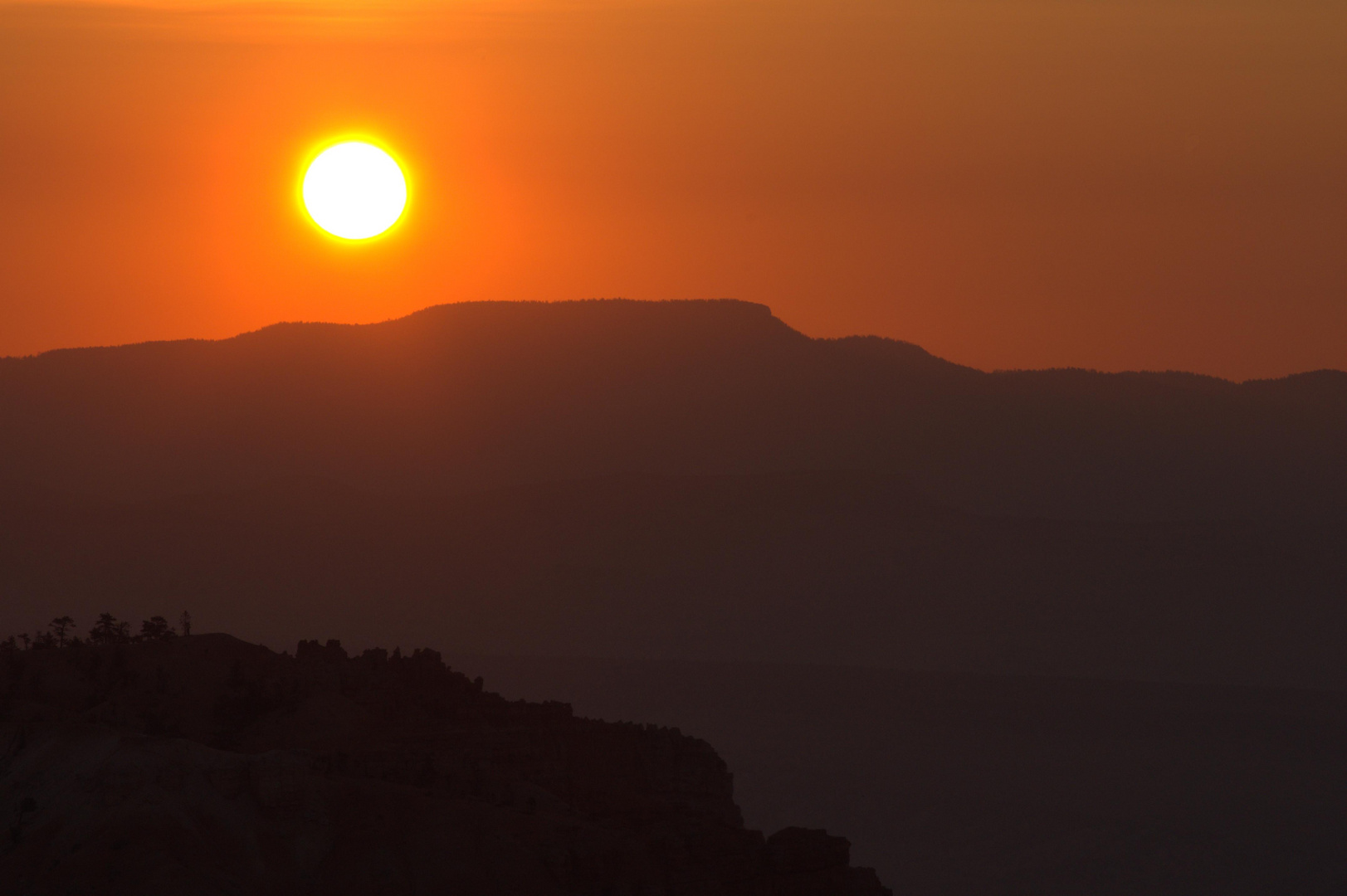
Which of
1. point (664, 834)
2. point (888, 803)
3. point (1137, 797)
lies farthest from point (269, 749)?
point (1137, 797)

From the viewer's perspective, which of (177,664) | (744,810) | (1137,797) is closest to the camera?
(177,664)

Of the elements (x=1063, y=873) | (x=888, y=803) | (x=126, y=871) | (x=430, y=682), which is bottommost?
(x=126, y=871)

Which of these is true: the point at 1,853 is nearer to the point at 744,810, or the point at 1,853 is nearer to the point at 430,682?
the point at 430,682

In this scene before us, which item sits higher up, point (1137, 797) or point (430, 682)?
point (1137, 797)

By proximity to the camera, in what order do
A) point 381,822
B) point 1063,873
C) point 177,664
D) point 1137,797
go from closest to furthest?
point 381,822 → point 177,664 → point 1063,873 → point 1137,797

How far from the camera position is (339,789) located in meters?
63.1

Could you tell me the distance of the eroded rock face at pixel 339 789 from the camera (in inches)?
2345

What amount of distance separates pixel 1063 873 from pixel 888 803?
21496mm

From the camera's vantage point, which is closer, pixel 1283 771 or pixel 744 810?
pixel 744 810

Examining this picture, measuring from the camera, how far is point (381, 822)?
6253 centimetres

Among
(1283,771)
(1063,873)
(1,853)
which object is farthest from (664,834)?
(1283,771)

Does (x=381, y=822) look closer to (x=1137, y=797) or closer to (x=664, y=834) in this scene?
(x=664, y=834)

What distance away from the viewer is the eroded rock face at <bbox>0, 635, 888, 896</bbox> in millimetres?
59562

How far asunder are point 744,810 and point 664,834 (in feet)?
317
